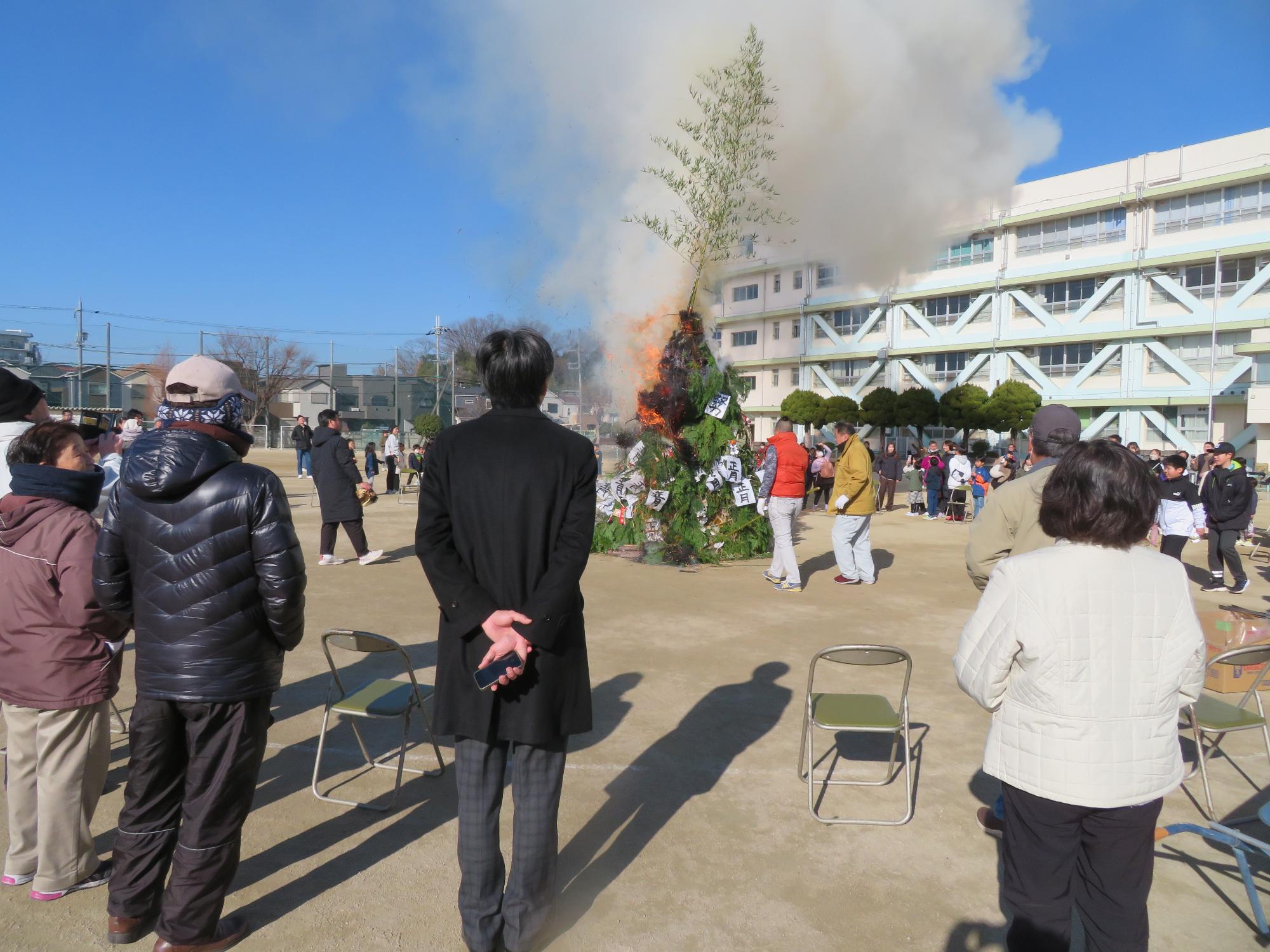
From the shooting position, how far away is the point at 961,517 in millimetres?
17484

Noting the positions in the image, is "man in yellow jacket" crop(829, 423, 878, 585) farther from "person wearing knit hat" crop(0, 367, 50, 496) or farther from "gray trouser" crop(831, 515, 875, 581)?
"person wearing knit hat" crop(0, 367, 50, 496)

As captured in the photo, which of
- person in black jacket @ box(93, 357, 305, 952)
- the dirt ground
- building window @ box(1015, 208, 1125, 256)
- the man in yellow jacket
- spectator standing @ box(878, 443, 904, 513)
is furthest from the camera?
building window @ box(1015, 208, 1125, 256)

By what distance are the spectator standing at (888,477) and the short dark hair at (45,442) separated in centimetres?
1841

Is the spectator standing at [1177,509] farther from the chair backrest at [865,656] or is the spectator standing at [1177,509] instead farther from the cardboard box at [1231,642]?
the chair backrest at [865,656]

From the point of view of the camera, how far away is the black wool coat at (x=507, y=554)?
249 cm

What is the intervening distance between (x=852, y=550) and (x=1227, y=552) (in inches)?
175

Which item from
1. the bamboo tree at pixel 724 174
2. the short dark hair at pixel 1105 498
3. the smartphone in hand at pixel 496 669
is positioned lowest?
the smartphone in hand at pixel 496 669

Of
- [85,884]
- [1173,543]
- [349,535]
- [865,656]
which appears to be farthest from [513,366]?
[1173,543]

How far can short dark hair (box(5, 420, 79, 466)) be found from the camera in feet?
10.7

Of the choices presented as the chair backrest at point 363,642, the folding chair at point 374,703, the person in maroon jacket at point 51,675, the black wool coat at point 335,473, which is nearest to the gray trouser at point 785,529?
the black wool coat at point 335,473

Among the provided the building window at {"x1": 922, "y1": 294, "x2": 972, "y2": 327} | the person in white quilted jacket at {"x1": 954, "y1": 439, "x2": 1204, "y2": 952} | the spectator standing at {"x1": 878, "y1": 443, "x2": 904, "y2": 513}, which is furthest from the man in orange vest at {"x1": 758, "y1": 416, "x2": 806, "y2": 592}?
the building window at {"x1": 922, "y1": 294, "x2": 972, "y2": 327}

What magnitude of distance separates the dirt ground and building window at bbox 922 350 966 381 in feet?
123

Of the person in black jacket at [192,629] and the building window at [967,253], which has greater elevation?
the building window at [967,253]

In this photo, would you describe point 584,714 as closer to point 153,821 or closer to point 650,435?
point 153,821
